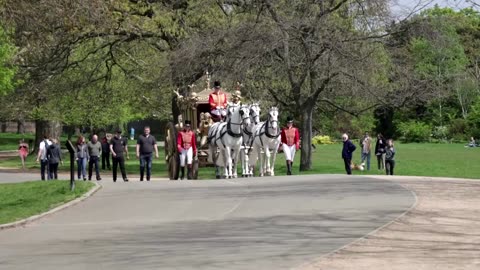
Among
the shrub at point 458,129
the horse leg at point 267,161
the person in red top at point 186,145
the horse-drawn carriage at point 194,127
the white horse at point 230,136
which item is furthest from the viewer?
the shrub at point 458,129

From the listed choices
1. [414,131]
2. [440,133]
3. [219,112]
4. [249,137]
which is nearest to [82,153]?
[219,112]

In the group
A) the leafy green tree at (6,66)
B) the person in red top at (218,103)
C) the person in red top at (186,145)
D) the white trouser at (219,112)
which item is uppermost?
the leafy green tree at (6,66)

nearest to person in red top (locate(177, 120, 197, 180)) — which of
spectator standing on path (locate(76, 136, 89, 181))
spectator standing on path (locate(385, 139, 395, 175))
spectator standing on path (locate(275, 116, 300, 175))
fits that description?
spectator standing on path (locate(275, 116, 300, 175))

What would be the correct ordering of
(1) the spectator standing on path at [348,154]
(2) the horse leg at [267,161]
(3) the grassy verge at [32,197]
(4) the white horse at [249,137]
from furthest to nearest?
(1) the spectator standing on path at [348,154], (2) the horse leg at [267,161], (4) the white horse at [249,137], (3) the grassy verge at [32,197]

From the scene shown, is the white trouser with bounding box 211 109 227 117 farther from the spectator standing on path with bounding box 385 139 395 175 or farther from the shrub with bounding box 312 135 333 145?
the shrub with bounding box 312 135 333 145

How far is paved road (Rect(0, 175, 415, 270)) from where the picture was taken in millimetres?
11570

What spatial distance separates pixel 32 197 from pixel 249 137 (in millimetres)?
8322

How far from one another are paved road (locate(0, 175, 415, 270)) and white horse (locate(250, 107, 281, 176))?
486 cm

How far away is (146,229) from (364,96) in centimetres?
2168

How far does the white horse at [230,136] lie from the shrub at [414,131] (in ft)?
177

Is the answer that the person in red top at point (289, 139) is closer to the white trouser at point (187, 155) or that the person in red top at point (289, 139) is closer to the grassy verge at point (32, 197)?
the white trouser at point (187, 155)

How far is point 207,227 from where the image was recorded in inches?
579

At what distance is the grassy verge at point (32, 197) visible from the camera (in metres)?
18.5

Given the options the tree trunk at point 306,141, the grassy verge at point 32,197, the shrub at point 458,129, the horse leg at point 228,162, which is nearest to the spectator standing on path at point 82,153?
the grassy verge at point 32,197
